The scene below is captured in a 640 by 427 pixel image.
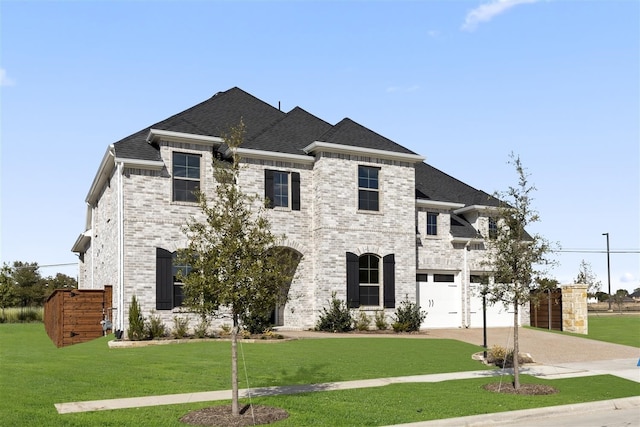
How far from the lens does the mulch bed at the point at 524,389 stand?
42.4 ft

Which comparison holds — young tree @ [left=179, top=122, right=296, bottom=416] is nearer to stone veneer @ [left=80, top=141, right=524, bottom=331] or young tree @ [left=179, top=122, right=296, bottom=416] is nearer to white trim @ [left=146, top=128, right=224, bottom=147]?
stone veneer @ [left=80, top=141, right=524, bottom=331]

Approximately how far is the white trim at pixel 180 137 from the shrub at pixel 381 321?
935cm

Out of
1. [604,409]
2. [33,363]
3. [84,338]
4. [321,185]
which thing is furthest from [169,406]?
[321,185]

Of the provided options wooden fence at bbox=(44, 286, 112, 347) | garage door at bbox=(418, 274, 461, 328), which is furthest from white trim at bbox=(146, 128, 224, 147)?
garage door at bbox=(418, 274, 461, 328)

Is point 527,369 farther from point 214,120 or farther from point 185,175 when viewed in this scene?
point 214,120

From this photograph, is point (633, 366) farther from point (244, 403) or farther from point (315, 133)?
point (315, 133)

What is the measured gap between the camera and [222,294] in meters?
10.3

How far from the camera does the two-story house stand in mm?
21797

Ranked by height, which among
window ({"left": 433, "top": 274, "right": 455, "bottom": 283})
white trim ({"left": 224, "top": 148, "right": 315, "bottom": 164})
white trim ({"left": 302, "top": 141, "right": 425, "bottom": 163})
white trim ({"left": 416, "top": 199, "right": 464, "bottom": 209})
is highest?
white trim ({"left": 302, "top": 141, "right": 425, "bottom": 163})

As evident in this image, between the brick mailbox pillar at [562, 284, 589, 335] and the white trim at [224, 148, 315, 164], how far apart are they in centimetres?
1252

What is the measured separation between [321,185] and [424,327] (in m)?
8.37

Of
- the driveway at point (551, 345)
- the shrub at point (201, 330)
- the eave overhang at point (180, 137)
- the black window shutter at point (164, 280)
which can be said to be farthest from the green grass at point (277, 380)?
the eave overhang at point (180, 137)

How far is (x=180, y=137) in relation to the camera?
22250 millimetres

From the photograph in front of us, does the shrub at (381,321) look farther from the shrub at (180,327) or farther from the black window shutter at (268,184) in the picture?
the shrub at (180,327)
